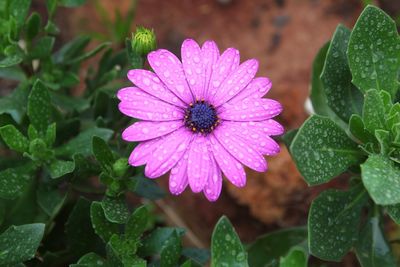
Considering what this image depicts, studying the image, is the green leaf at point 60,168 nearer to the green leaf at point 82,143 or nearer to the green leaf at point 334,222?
the green leaf at point 82,143

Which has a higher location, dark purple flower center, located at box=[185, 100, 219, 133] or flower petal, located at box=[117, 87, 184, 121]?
flower petal, located at box=[117, 87, 184, 121]

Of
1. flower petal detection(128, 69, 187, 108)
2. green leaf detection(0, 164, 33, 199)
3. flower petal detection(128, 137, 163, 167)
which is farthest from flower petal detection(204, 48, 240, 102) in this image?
green leaf detection(0, 164, 33, 199)

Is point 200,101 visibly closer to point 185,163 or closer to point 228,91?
point 228,91

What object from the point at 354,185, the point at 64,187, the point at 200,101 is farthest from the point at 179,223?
the point at 200,101

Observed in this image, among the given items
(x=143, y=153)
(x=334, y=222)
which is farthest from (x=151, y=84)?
(x=334, y=222)

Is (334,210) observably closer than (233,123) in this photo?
No

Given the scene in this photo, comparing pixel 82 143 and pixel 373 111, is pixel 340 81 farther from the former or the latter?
pixel 82 143

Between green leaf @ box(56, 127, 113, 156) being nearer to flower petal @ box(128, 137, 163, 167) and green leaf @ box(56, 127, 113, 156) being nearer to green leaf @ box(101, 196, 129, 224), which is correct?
green leaf @ box(101, 196, 129, 224)
